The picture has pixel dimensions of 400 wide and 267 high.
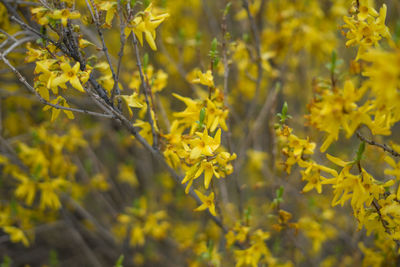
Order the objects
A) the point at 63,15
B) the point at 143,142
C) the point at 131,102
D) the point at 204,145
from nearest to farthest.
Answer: the point at 63,15 → the point at 204,145 → the point at 131,102 → the point at 143,142

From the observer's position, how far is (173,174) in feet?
6.26

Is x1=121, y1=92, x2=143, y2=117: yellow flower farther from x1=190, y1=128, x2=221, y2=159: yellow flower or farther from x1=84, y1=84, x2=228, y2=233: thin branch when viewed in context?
x1=190, y1=128, x2=221, y2=159: yellow flower

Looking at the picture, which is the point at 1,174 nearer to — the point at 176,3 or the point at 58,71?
the point at 58,71

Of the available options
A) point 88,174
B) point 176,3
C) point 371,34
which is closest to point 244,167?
point 88,174

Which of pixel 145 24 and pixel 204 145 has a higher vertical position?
pixel 145 24

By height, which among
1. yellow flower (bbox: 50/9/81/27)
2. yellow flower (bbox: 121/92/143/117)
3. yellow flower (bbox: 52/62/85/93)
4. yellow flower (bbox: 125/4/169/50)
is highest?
yellow flower (bbox: 50/9/81/27)

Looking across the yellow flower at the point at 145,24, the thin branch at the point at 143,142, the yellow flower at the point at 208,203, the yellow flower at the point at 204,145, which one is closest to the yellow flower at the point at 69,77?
the thin branch at the point at 143,142

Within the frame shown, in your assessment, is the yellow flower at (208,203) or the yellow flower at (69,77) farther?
the yellow flower at (208,203)

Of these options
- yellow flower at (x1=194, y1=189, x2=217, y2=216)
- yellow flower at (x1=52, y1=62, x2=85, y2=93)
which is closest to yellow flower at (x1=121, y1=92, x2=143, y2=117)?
yellow flower at (x1=52, y1=62, x2=85, y2=93)

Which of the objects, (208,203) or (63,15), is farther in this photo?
(208,203)

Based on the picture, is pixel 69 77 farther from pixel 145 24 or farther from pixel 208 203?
pixel 208 203

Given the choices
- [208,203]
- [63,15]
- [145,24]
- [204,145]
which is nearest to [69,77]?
[63,15]

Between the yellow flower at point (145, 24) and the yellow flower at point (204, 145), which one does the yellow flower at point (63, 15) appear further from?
the yellow flower at point (204, 145)

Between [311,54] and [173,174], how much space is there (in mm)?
3266
